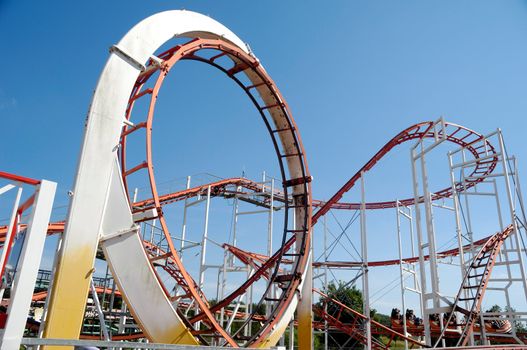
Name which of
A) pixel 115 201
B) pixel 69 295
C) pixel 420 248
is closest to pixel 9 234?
pixel 69 295

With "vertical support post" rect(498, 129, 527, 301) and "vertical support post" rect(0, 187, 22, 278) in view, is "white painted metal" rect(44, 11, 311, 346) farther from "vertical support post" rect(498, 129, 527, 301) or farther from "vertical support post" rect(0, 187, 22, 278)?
"vertical support post" rect(498, 129, 527, 301)

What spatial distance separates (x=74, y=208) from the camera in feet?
15.3

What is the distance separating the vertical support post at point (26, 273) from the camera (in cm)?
312

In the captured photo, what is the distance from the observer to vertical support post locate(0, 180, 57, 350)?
3.12 meters

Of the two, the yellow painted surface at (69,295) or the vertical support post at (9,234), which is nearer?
the vertical support post at (9,234)

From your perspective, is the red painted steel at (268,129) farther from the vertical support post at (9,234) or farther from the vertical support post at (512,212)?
the vertical support post at (512,212)

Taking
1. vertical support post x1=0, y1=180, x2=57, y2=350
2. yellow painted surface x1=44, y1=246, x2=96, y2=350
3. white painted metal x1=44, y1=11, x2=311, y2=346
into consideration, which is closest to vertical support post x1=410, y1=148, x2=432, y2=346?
white painted metal x1=44, y1=11, x2=311, y2=346

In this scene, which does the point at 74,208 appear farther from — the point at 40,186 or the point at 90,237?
the point at 40,186

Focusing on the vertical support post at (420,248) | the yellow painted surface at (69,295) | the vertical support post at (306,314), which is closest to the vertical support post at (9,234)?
the yellow painted surface at (69,295)

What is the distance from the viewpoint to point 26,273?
315 centimetres

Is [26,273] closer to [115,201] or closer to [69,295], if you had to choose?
[69,295]

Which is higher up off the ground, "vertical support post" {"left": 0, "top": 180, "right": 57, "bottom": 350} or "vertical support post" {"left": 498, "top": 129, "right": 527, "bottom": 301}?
"vertical support post" {"left": 498, "top": 129, "right": 527, "bottom": 301}

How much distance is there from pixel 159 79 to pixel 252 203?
15.3m

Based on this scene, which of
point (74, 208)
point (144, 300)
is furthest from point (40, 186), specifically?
point (144, 300)
